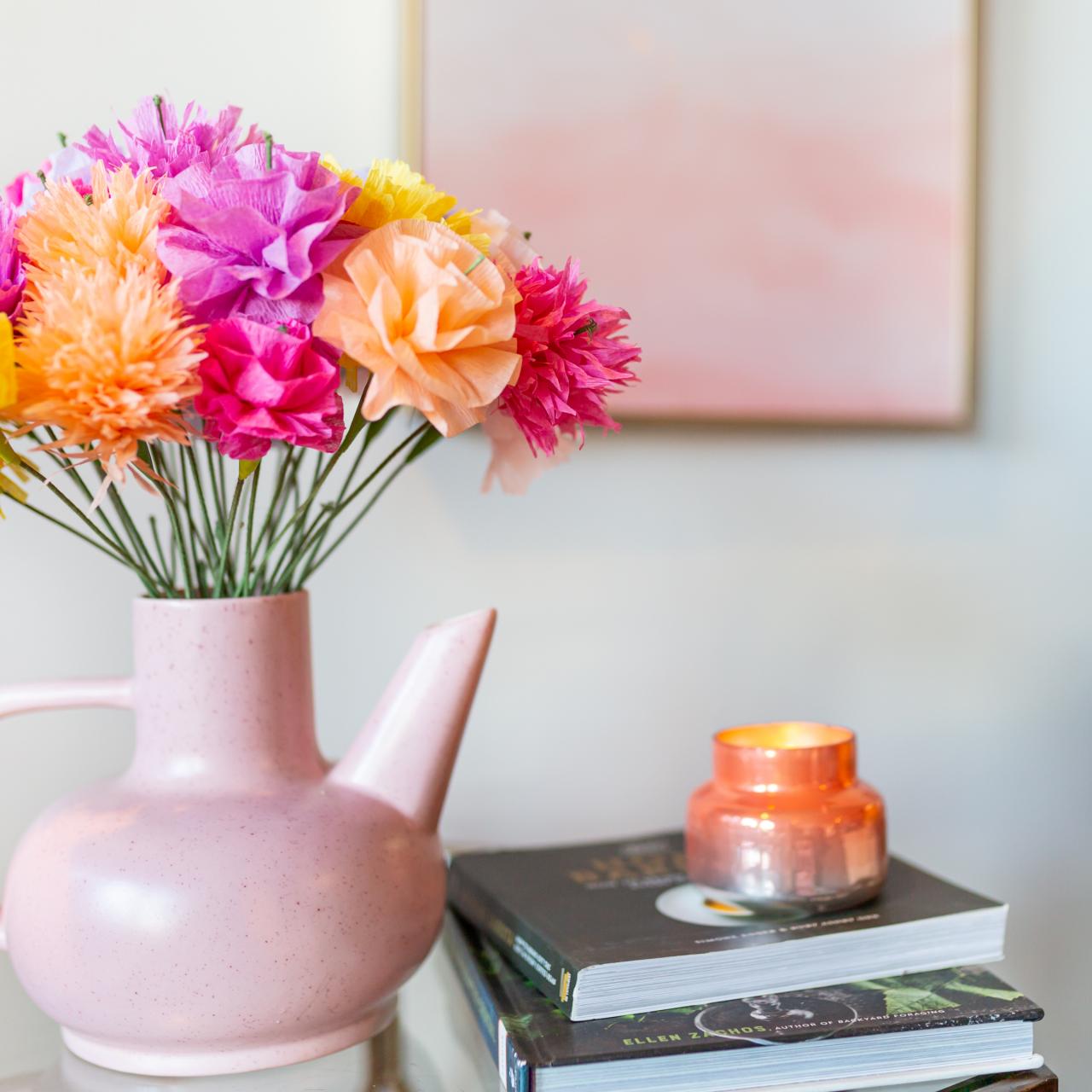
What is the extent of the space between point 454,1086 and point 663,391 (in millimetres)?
541

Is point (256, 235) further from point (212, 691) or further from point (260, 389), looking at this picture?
point (212, 691)

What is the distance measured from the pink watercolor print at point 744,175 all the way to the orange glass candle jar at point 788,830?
13.4 inches

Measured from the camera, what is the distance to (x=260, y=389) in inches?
17.4

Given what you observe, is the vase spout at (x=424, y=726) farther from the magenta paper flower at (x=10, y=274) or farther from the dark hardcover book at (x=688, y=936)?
the magenta paper flower at (x=10, y=274)

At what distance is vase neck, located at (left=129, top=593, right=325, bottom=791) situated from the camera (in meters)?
0.57

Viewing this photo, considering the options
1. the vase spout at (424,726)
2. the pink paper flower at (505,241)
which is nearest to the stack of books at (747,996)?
the vase spout at (424,726)

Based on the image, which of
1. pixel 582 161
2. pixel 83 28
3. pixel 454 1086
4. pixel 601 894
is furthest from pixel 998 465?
pixel 83 28

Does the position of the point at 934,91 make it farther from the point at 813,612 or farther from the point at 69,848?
the point at 69,848

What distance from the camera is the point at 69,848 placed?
1.78ft

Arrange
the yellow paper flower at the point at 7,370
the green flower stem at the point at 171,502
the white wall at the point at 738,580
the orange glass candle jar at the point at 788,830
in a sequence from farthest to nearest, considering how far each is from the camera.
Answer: the white wall at the point at 738,580 → the orange glass candle jar at the point at 788,830 → the green flower stem at the point at 171,502 → the yellow paper flower at the point at 7,370

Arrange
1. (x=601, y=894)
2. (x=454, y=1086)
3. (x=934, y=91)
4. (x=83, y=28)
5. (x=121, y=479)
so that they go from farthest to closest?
(x=934, y=91), (x=83, y=28), (x=601, y=894), (x=454, y=1086), (x=121, y=479)

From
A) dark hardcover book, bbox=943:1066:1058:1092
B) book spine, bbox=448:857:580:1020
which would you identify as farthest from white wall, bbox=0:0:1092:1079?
dark hardcover book, bbox=943:1066:1058:1092

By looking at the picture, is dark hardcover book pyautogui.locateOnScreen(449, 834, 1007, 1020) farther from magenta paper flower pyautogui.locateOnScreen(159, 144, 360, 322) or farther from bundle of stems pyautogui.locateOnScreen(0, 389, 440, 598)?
magenta paper flower pyautogui.locateOnScreen(159, 144, 360, 322)

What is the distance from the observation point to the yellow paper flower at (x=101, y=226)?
0.46m
